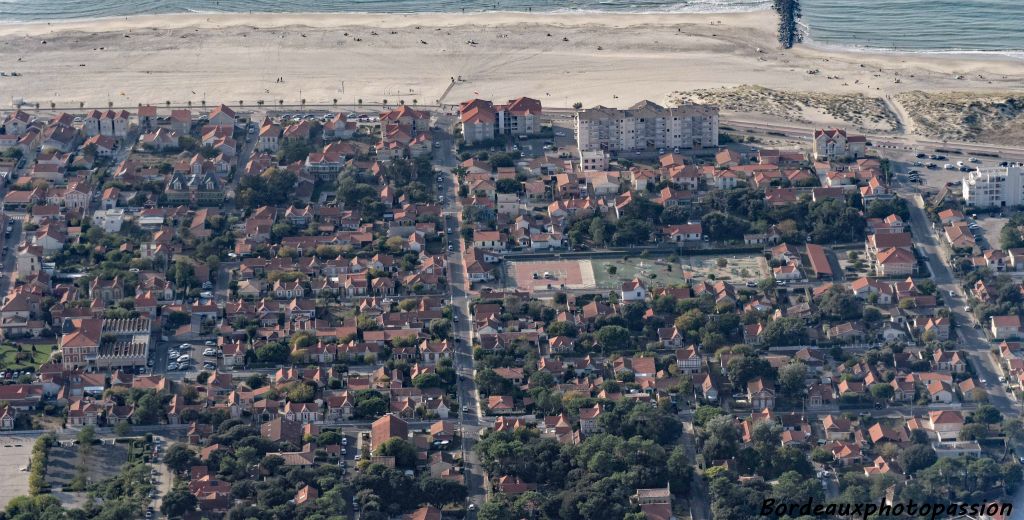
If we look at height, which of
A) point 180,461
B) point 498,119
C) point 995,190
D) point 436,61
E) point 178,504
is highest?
point 436,61

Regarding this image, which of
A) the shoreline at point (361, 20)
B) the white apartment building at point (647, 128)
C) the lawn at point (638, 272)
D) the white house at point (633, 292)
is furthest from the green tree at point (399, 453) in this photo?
the shoreline at point (361, 20)

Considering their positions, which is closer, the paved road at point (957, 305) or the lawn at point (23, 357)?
the paved road at point (957, 305)

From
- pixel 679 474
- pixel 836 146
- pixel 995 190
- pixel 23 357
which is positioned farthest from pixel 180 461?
pixel 995 190

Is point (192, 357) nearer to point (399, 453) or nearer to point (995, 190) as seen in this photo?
point (399, 453)

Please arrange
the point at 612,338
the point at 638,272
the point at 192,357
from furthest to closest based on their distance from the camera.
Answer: the point at 638,272, the point at 612,338, the point at 192,357

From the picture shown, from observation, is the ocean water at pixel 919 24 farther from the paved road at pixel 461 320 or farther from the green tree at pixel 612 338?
the green tree at pixel 612 338
